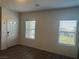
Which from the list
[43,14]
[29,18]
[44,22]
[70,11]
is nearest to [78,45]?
[70,11]

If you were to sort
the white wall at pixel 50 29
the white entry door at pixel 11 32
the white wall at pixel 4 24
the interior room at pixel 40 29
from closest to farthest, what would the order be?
the interior room at pixel 40 29 < the white wall at pixel 50 29 < the white wall at pixel 4 24 < the white entry door at pixel 11 32

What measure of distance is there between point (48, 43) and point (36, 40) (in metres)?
0.85

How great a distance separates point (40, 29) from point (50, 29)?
0.67 meters

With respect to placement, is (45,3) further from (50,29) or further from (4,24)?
(4,24)

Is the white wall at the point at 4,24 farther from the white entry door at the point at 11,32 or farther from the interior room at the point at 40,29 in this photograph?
the white entry door at the point at 11,32

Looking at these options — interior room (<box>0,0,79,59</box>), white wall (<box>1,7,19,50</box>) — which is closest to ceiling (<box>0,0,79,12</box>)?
interior room (<box>0,0,79,59</box>)

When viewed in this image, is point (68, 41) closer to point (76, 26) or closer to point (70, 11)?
point (76, 26)

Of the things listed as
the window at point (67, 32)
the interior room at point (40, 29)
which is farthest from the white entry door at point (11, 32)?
the window at point (67, 32)

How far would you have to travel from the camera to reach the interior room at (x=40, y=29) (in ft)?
12.0

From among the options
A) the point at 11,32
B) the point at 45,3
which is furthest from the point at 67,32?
the point at 11,32

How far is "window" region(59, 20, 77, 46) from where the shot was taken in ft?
12.1

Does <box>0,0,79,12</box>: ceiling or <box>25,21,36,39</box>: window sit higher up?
<box>0,0,79,12</box>: ceiling

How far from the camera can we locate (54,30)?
4.20m

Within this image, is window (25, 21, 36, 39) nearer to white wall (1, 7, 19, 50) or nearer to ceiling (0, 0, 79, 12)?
white wall (1, 7, 19, 50)
